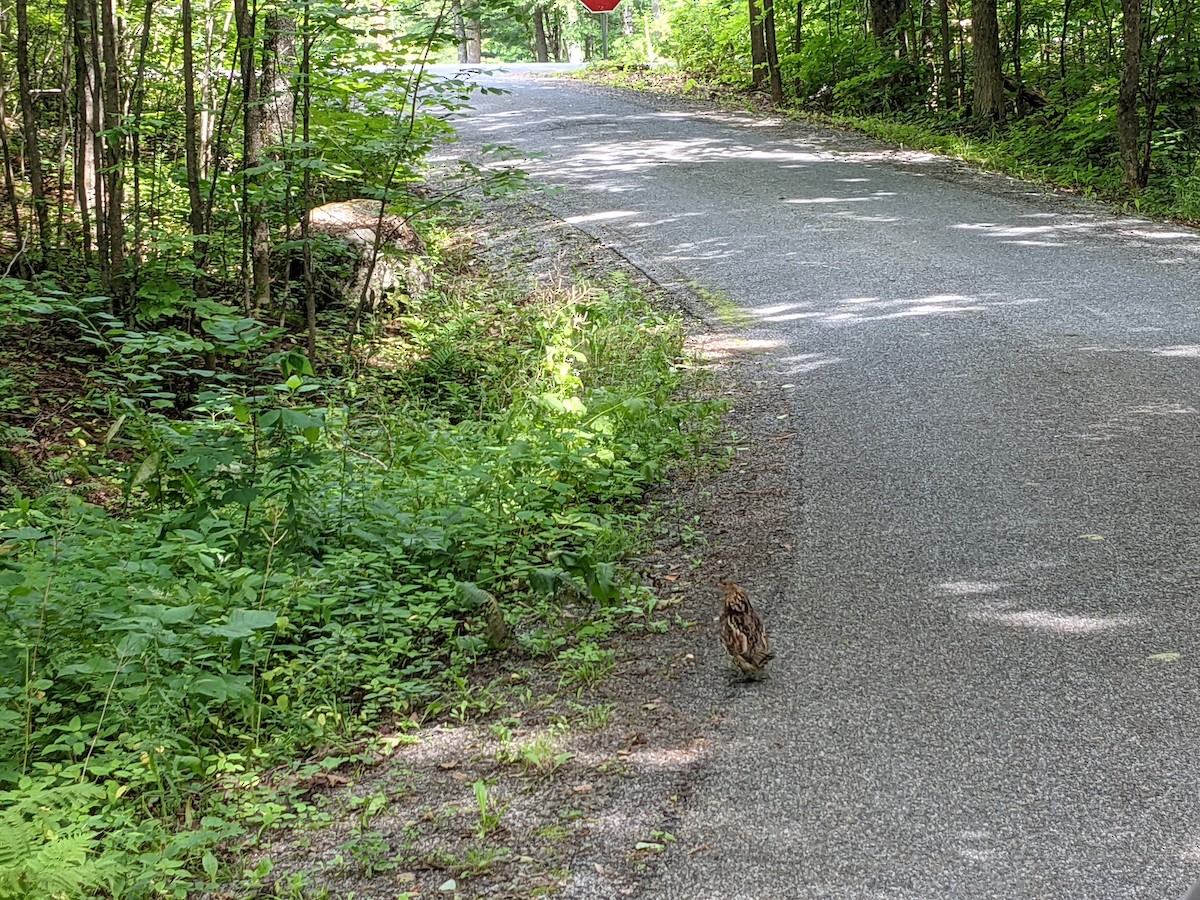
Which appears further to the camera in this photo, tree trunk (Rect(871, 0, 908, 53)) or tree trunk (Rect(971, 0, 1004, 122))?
tree trunk (Rect(871, 0, 908, 53))

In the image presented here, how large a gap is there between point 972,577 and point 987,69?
509 inches

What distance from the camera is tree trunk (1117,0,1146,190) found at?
38.7 feet

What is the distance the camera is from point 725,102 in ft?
66.9

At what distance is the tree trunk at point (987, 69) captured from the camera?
48.7ft

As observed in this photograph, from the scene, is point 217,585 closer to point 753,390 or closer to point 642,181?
point 753,390

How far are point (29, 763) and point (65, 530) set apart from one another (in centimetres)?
190

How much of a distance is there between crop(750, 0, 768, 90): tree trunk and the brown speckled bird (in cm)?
1829

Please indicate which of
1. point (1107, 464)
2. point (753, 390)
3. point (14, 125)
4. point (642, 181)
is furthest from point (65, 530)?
point (642, 181)

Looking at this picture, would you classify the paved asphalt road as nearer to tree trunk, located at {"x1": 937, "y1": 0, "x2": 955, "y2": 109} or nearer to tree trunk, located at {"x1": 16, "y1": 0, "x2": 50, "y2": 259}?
tree trunk, located at {"x1": 16, "y1": 0, "x2": 50, "y2": 259}

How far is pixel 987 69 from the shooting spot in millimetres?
15133

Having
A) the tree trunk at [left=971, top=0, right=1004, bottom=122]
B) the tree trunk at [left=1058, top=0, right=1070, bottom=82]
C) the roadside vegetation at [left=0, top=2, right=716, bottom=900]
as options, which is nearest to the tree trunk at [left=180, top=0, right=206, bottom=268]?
the roadside vegetation at [left=0, top=2, right=716, bottom=900]

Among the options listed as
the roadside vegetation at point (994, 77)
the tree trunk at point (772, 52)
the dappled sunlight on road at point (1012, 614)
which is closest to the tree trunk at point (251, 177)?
the roadside vegetation at point (994, 77)

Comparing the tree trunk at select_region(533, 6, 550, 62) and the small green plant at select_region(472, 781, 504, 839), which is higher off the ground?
the tree trunk at select_region(533, 6, 550, 62)

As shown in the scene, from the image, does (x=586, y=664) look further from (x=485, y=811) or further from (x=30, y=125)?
(x=30, y=125)
